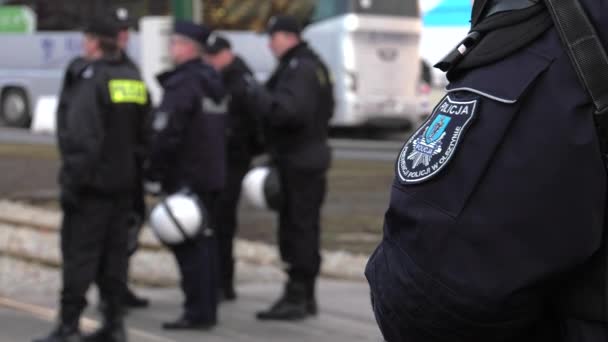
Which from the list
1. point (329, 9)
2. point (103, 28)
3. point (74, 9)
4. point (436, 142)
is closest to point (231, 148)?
point (103, 28)

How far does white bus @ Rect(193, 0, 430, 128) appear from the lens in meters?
20.1

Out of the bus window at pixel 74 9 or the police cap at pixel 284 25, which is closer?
the police cap at pixel 284 25

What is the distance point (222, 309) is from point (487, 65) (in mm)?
5637

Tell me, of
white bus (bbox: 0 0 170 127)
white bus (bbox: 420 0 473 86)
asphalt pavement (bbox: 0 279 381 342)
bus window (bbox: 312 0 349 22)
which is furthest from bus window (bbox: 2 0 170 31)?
white bus (bbox: 420 0 473 86)

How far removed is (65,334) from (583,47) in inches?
184

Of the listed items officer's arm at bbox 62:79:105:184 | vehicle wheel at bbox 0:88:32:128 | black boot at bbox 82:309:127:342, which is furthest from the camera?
vehicle wheel at bbox 0:88:32:128

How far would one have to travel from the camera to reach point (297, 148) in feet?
21.8

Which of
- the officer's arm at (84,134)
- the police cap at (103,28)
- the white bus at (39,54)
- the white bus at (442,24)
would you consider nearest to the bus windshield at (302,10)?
the white bus at (39,54)

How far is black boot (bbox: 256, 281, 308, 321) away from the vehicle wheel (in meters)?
17.6

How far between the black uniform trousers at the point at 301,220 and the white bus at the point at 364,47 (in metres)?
13.2

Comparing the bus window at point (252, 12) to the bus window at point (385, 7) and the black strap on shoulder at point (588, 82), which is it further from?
the black strap on shoulder at point (588, 82)

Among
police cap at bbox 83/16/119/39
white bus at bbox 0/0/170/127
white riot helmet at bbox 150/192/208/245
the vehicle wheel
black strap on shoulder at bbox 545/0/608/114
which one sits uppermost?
black strap on shoulder at bbox 545/0/608/114

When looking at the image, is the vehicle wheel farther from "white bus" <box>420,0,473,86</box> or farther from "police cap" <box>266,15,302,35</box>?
"white bus" <box>420,0,473,86</box>

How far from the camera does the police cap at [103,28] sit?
5832 millimetres
